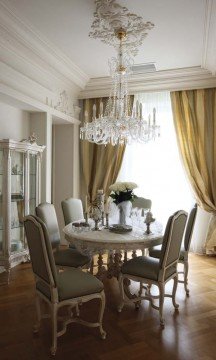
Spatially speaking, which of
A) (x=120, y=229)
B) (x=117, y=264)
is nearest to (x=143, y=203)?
(x=117, y=264)

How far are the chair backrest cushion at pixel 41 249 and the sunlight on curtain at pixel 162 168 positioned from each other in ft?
10.7

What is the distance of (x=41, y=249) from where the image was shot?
2.23 meters

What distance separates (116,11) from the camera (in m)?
3.04

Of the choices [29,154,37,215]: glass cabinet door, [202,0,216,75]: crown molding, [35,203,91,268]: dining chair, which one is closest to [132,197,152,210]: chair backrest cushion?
[35,203,91,268]: dining chair

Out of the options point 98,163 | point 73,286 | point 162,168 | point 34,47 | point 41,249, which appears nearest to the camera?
point 41,249

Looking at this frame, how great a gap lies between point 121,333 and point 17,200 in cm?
230

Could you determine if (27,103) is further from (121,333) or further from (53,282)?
(121,333)

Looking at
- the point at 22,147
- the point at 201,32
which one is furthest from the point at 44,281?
the point at 201,32

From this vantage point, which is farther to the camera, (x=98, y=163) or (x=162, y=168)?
(x=98, y=163)

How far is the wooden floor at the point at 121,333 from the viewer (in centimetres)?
223

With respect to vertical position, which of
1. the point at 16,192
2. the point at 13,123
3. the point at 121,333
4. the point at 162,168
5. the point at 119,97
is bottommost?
the point at 121,333

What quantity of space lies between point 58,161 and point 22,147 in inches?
65.4

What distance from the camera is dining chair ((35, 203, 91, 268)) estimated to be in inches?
125

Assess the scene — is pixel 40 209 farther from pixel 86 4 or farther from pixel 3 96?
pixel 86 4
